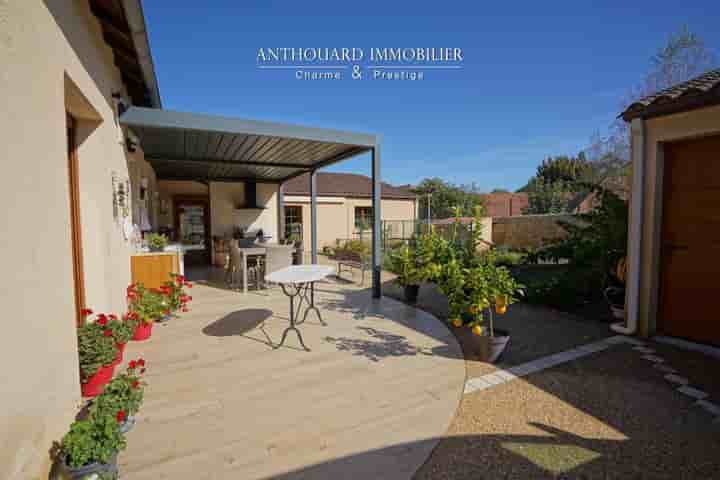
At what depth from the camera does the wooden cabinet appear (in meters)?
4.88

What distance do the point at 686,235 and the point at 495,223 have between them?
42.4 ft

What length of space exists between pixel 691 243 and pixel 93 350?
5.90 meters

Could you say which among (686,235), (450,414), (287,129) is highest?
(287,129)

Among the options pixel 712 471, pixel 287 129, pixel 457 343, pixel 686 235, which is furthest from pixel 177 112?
pixel 686 235

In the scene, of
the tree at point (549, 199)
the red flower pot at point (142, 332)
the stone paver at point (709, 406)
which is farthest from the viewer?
the tree at point (549, 199)

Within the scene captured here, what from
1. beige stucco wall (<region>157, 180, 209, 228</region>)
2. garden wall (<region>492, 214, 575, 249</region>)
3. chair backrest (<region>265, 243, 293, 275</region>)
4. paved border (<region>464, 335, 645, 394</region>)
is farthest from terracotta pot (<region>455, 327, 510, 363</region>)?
garden wall (<region>492, 214, 575, 249</region>)

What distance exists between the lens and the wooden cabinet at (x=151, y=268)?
4879 mm

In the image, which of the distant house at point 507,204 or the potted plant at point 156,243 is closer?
the potted plant at point 156,243

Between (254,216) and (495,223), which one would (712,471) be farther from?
(495,223)

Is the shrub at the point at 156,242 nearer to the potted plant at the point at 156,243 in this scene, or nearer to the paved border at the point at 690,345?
the potted plant at the point at 156,243

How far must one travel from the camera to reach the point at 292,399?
270 cm

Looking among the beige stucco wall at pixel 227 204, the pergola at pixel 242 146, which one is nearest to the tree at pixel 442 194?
the beige stucco wall at pixel 227 204

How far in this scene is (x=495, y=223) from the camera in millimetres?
16359

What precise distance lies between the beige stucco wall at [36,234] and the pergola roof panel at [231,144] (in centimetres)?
194
